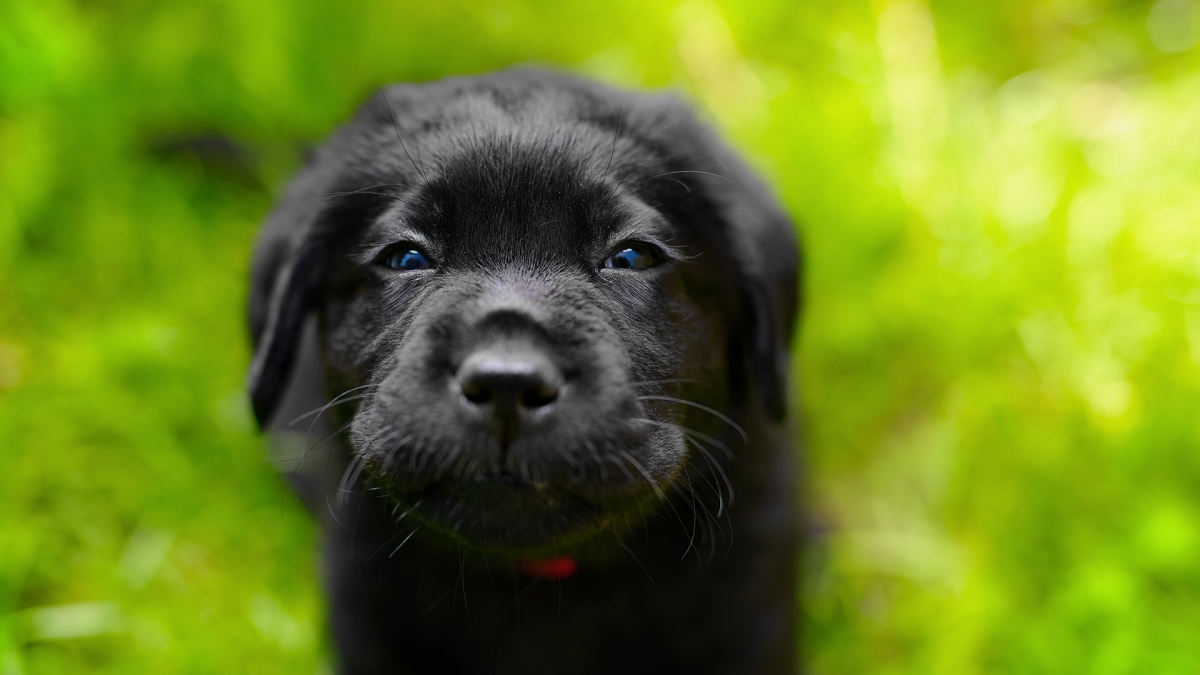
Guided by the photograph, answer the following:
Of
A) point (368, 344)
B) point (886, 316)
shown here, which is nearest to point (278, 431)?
point (368, 344)

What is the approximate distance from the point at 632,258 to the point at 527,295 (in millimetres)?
261

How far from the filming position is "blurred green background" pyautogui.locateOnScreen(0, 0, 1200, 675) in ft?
8.00

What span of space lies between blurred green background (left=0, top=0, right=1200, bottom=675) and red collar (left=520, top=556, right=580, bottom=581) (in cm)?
83

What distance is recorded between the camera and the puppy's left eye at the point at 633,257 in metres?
1.65

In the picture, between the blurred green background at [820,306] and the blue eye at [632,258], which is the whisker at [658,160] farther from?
the blurred green background at [820,306]

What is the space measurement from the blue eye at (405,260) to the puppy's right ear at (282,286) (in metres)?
0.19

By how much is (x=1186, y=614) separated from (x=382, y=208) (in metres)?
2.02

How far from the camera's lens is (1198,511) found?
2.48m

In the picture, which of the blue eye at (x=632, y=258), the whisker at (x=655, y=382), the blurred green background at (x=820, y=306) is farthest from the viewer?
the blurred green background at (x=820, y=306)

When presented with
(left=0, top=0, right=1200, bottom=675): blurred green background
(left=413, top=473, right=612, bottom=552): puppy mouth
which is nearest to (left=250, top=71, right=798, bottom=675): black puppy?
(left=413, top=473, right=612, bottom=552): puppy mouth

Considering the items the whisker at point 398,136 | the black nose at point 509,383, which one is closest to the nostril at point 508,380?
the black nose at point 509,383

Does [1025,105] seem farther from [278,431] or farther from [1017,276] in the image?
[278,431]

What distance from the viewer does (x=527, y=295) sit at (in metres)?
1.47

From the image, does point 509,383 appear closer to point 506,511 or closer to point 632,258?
point 506,511
